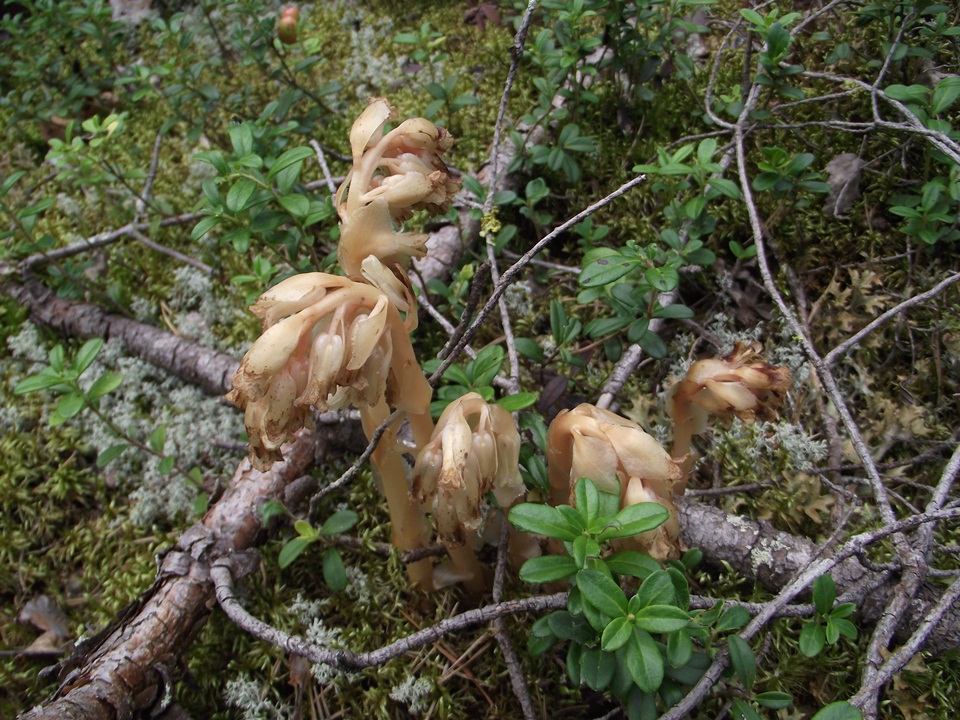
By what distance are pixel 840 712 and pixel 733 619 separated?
0.81 ft

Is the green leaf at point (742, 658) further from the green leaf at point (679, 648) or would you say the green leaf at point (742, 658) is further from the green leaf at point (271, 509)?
the green leaf at point (271, 509)

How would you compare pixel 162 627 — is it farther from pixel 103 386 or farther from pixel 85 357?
pixel 85 357

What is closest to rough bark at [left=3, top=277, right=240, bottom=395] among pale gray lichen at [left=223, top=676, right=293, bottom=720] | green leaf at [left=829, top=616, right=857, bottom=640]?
pale gray lichen at [left=223, top=676, right=293, bottom=720]


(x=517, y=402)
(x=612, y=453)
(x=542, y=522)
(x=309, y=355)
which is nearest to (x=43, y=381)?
(x=309, y=355)

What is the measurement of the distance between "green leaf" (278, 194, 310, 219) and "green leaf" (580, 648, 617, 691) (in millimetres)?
1411

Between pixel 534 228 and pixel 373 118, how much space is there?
4.13ft

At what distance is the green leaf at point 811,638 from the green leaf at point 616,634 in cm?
43

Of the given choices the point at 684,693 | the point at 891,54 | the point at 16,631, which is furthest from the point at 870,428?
the point at 16,631

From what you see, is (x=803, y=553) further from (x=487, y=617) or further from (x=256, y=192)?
(x=256, y=192)

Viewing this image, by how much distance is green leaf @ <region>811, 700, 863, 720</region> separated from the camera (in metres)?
1.21

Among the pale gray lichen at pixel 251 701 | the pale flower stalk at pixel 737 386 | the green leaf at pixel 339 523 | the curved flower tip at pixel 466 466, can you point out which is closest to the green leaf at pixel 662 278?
the pale flower stalk at pixel 737 386

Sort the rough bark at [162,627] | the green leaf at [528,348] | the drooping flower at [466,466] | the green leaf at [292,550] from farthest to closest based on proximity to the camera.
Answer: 1. the green leaf at [528,348]
2. the green leaf at [292,550]
3. the rough bark at [162,627]
4. the drooping flower at [466,466]

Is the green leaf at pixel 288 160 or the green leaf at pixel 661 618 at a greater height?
the green leaf at pixel 288 160

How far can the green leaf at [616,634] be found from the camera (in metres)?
1.23
